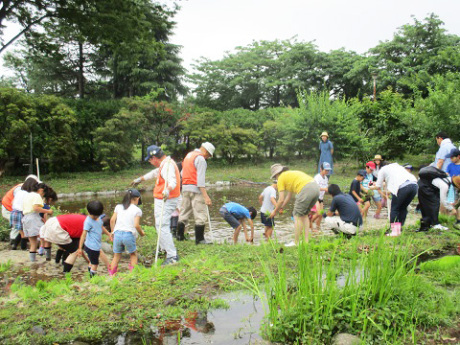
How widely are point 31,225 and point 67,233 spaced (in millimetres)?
1228

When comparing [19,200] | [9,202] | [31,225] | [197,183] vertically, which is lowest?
[31,225]

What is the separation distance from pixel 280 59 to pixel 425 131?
19692 mm

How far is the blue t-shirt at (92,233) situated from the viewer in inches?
221

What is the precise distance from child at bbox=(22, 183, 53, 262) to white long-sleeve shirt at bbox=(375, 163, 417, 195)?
6.35 m

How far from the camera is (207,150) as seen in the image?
7.32 metres

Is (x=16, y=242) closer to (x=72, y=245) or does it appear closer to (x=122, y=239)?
(x=72, y=245)

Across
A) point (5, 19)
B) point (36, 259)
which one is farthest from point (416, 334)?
point (5, 19)

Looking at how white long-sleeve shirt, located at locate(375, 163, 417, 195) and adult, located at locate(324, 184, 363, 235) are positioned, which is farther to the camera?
adult, located at locate(324, 184, 363, 235)

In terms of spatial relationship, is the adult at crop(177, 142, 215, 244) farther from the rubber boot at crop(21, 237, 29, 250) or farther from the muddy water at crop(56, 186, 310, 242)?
the rubber boot at crop(21, 237, 29, 250)

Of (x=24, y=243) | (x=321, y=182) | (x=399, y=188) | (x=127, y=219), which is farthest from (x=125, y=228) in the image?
(x=321, y=182)

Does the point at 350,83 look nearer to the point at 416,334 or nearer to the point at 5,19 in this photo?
the point at 5,19

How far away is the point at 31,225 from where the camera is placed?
670 centimetres

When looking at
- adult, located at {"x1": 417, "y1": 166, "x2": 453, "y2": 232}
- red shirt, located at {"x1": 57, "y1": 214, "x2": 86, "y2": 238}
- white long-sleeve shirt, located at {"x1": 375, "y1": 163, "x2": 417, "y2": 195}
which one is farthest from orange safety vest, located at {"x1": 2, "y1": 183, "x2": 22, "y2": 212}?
adult, located at {"x1": 417, "y1": 166, "x2": 453, "y2": 232}

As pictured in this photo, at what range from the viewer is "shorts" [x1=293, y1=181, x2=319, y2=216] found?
253 inches
